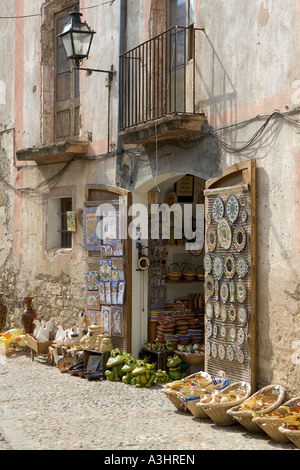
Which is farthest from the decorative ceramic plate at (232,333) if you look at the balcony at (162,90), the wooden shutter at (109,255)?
the balcony at (162,90)

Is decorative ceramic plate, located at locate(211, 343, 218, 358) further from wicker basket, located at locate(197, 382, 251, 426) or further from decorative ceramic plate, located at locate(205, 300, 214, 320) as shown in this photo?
wicker basket, located at locate(197, 382, 251, 426)

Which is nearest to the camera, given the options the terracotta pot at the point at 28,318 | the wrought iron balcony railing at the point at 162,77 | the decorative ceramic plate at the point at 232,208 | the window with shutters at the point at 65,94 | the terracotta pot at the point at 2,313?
the decorative ceramic plate at the point at 232,208

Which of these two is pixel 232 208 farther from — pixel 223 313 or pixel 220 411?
pixel 220 411

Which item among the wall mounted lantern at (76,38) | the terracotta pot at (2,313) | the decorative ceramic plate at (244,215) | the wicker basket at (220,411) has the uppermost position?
the wall mounted lantern at (76,38)

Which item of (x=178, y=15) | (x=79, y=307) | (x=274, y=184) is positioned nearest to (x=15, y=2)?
(x=178, y=15)

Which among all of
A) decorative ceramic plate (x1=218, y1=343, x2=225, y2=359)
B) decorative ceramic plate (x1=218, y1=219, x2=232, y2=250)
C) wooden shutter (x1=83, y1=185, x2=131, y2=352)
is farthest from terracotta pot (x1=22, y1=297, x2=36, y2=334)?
decorative ceramic plate (x1=218, y1=219, x2=232, y2=250)

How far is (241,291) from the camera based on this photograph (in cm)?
760

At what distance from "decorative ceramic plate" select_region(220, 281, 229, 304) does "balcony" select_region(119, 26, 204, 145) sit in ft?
6.27

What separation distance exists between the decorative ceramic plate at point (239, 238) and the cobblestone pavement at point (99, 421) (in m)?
1.90

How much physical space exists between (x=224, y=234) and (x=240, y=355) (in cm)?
138

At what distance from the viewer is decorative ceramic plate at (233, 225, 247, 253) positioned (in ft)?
24.7

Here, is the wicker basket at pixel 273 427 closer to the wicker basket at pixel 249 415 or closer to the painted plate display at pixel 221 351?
the wicker basket at pixel 249 415

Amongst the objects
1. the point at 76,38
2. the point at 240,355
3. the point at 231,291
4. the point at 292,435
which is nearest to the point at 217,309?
the point at 231,291

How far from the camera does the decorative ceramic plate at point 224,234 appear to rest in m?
7.78
